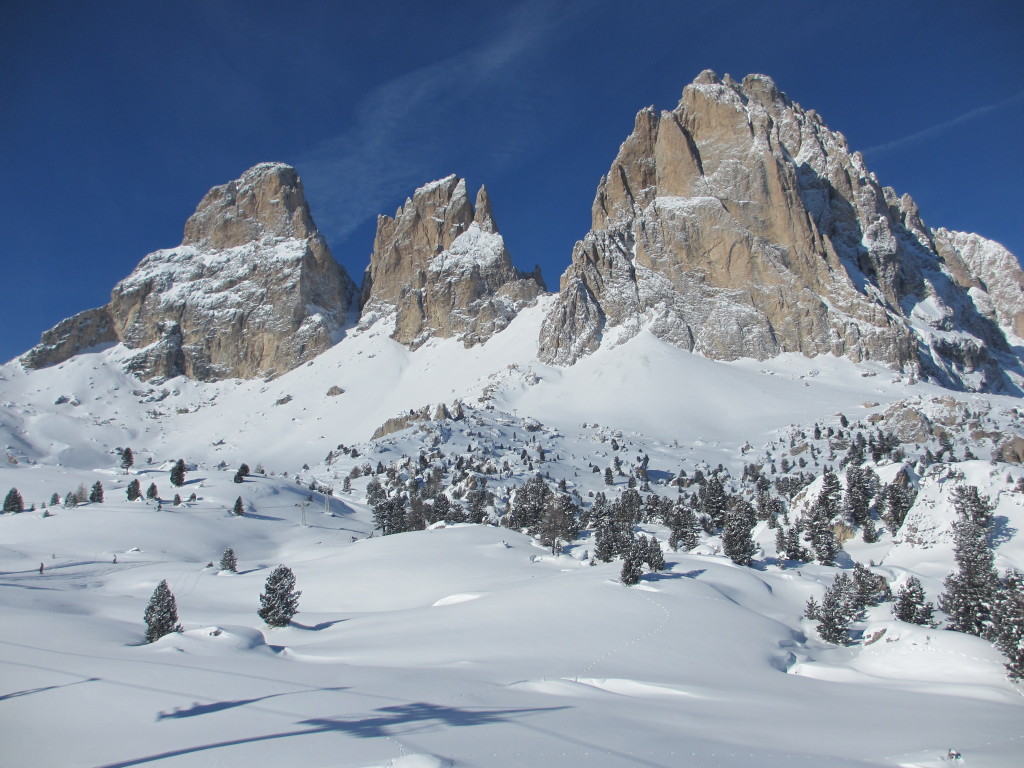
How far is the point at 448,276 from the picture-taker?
17850 cm

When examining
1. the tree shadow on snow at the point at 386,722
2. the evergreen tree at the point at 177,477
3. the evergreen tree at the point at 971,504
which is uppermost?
the evergreen tree at the point at 971,504

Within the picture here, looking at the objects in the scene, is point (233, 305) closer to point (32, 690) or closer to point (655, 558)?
point (655, 558)

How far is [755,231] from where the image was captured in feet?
472

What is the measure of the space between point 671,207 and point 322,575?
433 feet

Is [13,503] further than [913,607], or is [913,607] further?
[13,503]

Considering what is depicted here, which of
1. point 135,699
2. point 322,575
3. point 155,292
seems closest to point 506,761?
point 135,699

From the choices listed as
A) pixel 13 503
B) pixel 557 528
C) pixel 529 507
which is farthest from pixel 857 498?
pixel 13 503

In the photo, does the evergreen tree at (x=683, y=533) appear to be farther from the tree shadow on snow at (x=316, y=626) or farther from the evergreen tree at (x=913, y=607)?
the tree shadow on snow at (x=316, y=626)

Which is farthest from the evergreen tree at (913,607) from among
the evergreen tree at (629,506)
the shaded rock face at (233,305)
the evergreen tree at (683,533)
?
the shaded rock face at (233,305)

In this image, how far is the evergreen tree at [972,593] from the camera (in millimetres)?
24203

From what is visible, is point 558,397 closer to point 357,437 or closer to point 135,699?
point 357,437

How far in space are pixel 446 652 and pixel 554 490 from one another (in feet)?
184

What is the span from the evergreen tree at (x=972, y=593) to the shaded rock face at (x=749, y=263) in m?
110

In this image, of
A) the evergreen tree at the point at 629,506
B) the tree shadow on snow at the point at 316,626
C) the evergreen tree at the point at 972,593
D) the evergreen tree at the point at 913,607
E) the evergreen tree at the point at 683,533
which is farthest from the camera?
the evergreen tree at the point at 629,506
